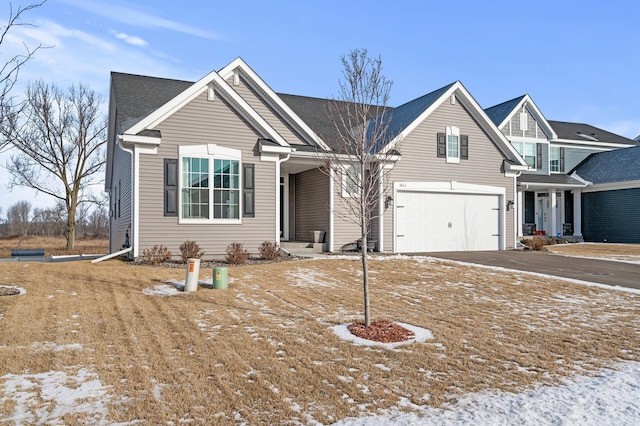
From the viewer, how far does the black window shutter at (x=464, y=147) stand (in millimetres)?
18625

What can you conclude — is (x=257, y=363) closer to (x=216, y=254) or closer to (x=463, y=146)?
(x=216, y=254)

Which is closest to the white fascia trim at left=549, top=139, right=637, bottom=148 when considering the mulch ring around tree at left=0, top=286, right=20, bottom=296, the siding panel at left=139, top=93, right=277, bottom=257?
the siding panel at left=139, top=93, right=277, bottom=257

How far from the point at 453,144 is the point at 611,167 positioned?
12.9 metres

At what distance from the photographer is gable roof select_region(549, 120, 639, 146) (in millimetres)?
29256

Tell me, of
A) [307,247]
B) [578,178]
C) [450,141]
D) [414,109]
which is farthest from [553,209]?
[307,247]

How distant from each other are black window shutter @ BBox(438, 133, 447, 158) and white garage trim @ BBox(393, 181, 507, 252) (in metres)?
1.08

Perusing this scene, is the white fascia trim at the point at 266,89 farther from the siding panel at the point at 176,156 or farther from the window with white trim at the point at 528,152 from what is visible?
the window with white trim at the point at 528,152

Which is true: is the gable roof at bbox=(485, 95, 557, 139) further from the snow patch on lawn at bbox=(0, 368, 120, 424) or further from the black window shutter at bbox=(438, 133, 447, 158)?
the snow patch on lawn at bbox=(0, 368, 120, 424)

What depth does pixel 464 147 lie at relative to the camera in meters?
18.7

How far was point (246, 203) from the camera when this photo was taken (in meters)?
14.4

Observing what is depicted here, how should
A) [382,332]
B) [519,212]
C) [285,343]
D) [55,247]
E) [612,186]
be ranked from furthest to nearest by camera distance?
[55,247]
[612,186]
[519,212]
[382,332]
[285,343]

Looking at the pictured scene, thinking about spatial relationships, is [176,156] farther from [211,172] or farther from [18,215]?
[18,215]

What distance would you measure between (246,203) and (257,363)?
9.45 m

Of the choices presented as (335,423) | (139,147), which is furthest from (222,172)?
(335,423)
